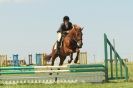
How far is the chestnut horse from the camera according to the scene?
18.8 meters

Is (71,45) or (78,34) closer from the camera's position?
(78,34)

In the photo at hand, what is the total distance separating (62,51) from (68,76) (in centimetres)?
353

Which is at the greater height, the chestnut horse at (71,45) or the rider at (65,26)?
the rider at (65,26)

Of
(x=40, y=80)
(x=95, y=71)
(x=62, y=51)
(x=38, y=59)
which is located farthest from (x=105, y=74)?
(x=38, y=59)

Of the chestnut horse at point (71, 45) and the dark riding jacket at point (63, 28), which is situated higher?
the dark riding jacket at point (63, 28)

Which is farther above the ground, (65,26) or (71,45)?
(65,26)

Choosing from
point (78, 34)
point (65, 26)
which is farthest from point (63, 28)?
point (78, 34)

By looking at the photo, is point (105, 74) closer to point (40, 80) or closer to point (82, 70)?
point (82, 70)

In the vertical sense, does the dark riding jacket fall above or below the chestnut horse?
above

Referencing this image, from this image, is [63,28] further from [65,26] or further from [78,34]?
[78,34]

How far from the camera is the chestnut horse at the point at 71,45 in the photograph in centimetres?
1882

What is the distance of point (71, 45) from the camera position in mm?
19625

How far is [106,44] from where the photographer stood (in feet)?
55.6

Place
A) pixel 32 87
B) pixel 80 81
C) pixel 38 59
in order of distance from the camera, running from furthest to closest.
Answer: pixel 38 59 → pixel 80 81 → pixel 32 87
